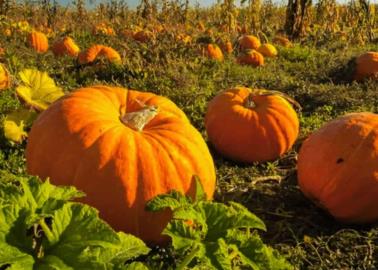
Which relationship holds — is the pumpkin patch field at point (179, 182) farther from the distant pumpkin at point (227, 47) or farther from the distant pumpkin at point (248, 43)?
the distant pumpkin at point (248, 43)

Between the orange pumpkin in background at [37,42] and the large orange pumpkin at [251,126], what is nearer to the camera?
the large orange pumpkin at [251,126]

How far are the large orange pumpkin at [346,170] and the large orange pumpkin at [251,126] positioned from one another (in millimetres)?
677

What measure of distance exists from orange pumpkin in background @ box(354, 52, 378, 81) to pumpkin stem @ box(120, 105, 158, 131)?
5.11 m

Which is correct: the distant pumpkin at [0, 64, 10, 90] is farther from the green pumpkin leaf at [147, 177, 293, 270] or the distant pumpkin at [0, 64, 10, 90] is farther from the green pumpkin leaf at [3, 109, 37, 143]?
the green pumpkin leaf at [147, 177, 293, 270]

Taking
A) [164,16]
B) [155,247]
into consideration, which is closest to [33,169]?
[155,247]

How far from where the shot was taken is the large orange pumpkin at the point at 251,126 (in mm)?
3814

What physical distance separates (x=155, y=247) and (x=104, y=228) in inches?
41.8

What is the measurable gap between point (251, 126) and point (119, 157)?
154 cm

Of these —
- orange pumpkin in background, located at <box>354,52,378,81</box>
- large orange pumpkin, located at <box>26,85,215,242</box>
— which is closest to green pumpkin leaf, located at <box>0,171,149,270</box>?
large orange pumpkin, located at <box>26,85,215,242</box>

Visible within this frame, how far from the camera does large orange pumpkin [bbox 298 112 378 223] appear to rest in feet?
9.54

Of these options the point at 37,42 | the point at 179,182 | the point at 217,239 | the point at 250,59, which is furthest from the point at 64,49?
the point at 217,239

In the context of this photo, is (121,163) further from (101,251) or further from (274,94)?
(274,94)

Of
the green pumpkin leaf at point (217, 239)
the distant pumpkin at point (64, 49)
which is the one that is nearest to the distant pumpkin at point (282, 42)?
the distant pumpkin at point (64, 49)

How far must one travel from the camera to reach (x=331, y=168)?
3000mm
